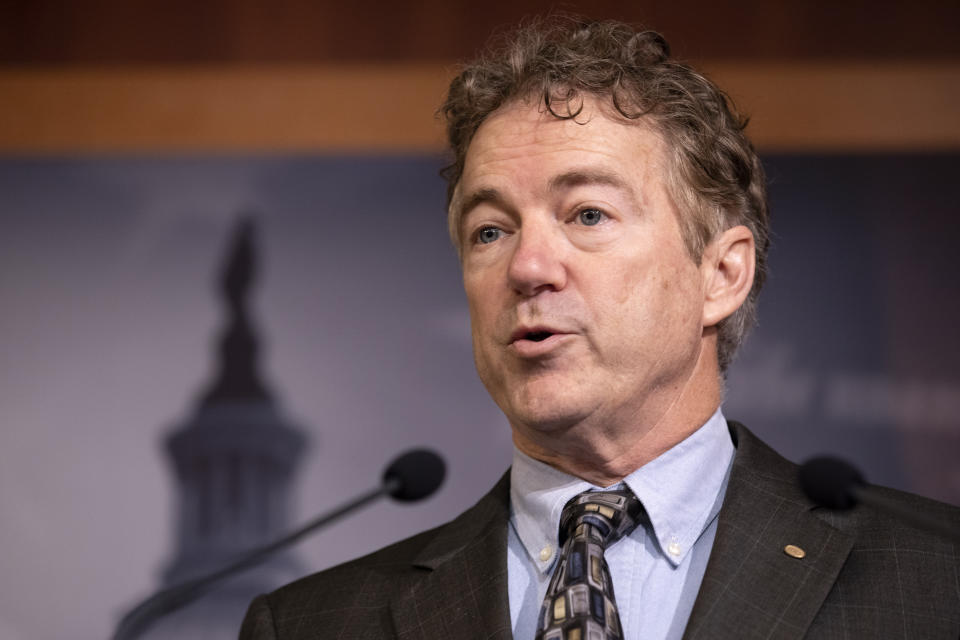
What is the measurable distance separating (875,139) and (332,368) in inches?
63.6

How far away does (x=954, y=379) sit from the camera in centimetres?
310

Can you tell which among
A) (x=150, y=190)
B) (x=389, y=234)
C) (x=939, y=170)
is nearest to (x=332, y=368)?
(x=389, y=234)

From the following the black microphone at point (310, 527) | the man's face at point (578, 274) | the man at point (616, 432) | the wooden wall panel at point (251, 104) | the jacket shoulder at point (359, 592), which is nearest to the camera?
the black microphone at point (310, 527)

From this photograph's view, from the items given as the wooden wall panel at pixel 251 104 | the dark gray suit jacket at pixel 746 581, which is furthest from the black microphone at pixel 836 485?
the wooden wall panel at pixel 251 104

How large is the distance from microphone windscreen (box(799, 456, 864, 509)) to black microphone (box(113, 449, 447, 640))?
1.61 ft

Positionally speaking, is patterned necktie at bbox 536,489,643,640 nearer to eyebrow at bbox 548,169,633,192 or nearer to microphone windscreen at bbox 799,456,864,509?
microphone windscreen at bbox 799,456,864,509

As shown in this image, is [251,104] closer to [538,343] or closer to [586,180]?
[586,180]

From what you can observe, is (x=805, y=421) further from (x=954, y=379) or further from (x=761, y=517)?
(x=761, y=517)

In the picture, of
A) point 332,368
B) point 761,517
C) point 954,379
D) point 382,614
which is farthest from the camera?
point 332,368

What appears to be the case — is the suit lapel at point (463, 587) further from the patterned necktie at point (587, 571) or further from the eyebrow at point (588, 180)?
the eyebrow at point (588, 180)

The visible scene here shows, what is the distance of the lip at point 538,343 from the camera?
1.83 metres

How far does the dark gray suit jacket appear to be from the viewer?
1691 millimetres

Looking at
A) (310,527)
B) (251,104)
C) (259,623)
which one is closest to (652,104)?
(310,527)

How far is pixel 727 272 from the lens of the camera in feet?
6.84
